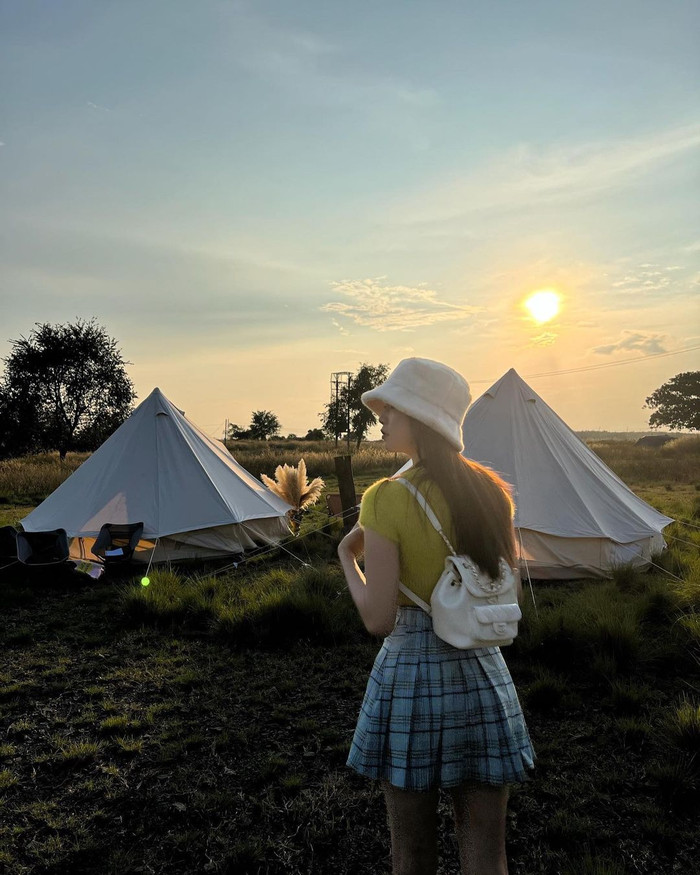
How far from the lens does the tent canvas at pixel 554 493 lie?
7105 mm

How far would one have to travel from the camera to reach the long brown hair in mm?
1613

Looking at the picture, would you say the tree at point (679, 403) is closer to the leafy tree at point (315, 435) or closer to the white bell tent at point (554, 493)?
the leafy tree at point (315, 435)

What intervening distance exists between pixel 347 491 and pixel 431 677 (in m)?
6.67

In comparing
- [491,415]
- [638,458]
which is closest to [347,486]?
[491,415]

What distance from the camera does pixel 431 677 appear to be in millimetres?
1614

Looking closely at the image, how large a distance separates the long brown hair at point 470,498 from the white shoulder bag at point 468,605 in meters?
0.03

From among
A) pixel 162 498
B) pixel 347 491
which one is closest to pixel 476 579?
pixel 347 491

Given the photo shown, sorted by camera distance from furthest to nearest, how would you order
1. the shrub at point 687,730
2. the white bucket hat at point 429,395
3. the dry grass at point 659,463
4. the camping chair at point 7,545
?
the dry grass at point 659,463 < the camping chair at point 7,545 < the shrub at point 687,730 < the white bucket hat at point 429,395

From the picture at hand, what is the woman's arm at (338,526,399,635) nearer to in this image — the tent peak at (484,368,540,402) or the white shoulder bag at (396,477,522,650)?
the white shoulder bag at (396,477,522,650)

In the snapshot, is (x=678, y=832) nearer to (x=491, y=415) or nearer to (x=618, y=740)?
(x=618, y=740)

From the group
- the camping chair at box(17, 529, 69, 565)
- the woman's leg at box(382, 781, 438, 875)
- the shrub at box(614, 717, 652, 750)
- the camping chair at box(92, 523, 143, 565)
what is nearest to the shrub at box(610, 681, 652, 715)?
the shrub at box(614, 717, 652, 750)

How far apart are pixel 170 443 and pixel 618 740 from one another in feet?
22.1

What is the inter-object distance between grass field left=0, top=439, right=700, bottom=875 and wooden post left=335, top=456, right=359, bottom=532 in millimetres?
1884

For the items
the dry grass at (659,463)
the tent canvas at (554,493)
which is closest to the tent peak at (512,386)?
the tent canvas at (554,493)
